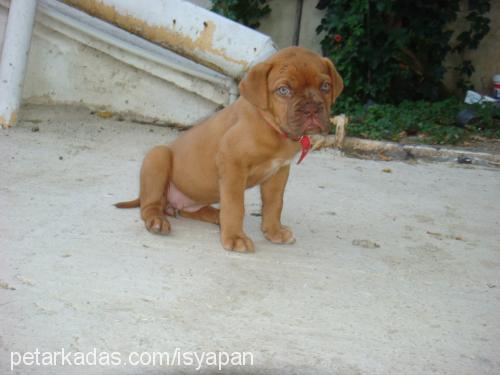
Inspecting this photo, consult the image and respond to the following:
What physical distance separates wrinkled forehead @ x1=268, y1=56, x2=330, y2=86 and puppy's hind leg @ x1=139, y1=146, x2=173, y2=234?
2.97 feet

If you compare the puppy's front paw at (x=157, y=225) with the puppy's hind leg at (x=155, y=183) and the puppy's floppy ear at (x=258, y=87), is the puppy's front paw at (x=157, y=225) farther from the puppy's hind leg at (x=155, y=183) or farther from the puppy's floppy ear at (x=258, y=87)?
the puppy's floppy ear at (x=258, y=87)

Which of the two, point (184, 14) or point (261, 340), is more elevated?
point (184, 14)

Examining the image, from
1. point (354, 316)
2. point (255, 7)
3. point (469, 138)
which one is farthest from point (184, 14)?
point (354, 316)

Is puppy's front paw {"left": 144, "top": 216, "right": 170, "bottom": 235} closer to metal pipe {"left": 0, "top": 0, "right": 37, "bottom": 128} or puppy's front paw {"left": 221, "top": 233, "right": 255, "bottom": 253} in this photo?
puppy's front paw {"left": 221, "top": 233, "right": 255, "bottom": 253}

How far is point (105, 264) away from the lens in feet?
11.3

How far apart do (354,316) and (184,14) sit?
13.8ft

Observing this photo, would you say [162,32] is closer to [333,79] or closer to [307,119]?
[333,79]

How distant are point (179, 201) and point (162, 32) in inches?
110

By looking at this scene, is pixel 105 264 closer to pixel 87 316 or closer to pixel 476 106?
pixel 87 316

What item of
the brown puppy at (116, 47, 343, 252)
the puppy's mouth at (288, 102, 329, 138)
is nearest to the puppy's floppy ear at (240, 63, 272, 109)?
the brown puppy at (116, 47, 343, 252)

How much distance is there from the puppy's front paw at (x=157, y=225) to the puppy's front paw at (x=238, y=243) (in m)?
0.35

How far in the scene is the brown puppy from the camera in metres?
3.51

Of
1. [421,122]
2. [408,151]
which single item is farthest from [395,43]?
[408,151]

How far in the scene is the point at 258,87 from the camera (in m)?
3.57
